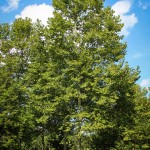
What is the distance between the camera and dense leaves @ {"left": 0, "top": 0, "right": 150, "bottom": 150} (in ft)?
81.0

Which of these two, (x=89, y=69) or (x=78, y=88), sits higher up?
(x=89, y=69)

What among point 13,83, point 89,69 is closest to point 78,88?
point 89,69

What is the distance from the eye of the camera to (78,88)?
998 inches

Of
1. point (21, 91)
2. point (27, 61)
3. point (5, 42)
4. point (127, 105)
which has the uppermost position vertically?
→ point (5, 42)

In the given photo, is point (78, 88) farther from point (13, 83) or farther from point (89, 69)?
point (13, 83)

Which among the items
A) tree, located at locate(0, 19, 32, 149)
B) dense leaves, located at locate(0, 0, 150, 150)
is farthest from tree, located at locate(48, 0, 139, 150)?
tree, located at locate(0, 19, 32, 149)

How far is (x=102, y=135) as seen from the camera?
105ft

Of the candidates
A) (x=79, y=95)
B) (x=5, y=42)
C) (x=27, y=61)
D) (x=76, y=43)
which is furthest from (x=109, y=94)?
Answer: (x=5, y=42)

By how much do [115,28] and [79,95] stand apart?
739cm

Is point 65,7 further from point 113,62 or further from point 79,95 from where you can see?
point 79,95

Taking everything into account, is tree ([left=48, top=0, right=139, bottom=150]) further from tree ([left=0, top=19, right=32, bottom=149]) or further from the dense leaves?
tree ([left=0, top=19, right=32, bottom=149])

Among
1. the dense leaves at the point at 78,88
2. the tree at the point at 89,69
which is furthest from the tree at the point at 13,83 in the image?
the tree at the point at 89,69

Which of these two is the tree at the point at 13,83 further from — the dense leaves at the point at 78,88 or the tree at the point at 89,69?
the tree at the point at 89,69

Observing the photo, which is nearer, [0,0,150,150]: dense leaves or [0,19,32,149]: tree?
[0,0,150,150]: dense leaves
